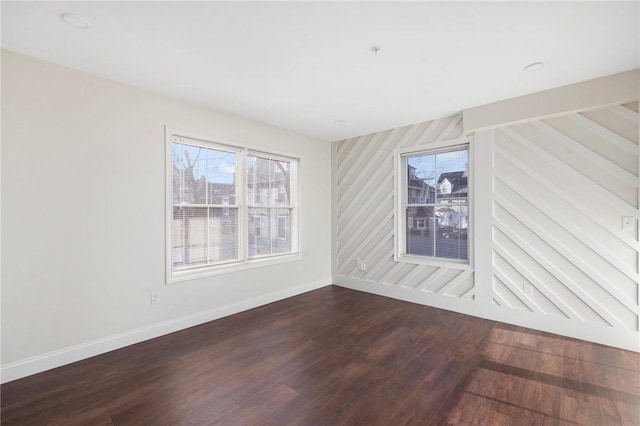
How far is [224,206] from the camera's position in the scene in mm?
3676

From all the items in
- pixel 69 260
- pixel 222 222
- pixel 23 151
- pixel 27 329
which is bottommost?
pixel 27 329

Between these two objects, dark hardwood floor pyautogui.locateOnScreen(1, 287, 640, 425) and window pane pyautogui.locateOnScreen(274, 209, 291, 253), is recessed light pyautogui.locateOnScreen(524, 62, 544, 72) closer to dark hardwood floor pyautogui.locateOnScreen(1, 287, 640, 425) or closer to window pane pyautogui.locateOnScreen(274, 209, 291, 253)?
dark hardwood floor pyautogui.locateOnScreen(1, 287, 640, 425)

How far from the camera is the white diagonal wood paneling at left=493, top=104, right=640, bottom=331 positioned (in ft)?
8.93

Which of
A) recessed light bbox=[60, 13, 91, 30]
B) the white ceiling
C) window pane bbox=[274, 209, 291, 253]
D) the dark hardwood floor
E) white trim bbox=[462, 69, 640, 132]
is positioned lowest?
the dark hardwood floor

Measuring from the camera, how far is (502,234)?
339 centimetres

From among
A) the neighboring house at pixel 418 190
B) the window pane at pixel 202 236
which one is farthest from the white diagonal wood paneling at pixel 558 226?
the window pane at pixel 202 236

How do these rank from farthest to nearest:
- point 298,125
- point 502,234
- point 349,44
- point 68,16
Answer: point 298,125 < point 502,234 < point 349,44 < point 68,16

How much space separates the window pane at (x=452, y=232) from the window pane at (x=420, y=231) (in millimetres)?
102

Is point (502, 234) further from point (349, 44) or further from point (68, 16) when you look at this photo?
point (68, 16)

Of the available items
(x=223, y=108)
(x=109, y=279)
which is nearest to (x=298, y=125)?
(x=223, y=108)

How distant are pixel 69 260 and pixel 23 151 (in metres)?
0.97

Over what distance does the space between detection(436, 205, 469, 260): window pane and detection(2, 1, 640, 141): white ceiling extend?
1469 millimetres

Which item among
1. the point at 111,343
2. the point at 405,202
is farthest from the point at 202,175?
the point at 405,202

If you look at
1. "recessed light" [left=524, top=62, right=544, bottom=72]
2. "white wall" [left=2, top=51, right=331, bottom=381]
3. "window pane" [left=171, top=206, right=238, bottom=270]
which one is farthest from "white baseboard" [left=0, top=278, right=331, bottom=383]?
"recessed light" [left=524, top=62, right=544, bottom=72]
